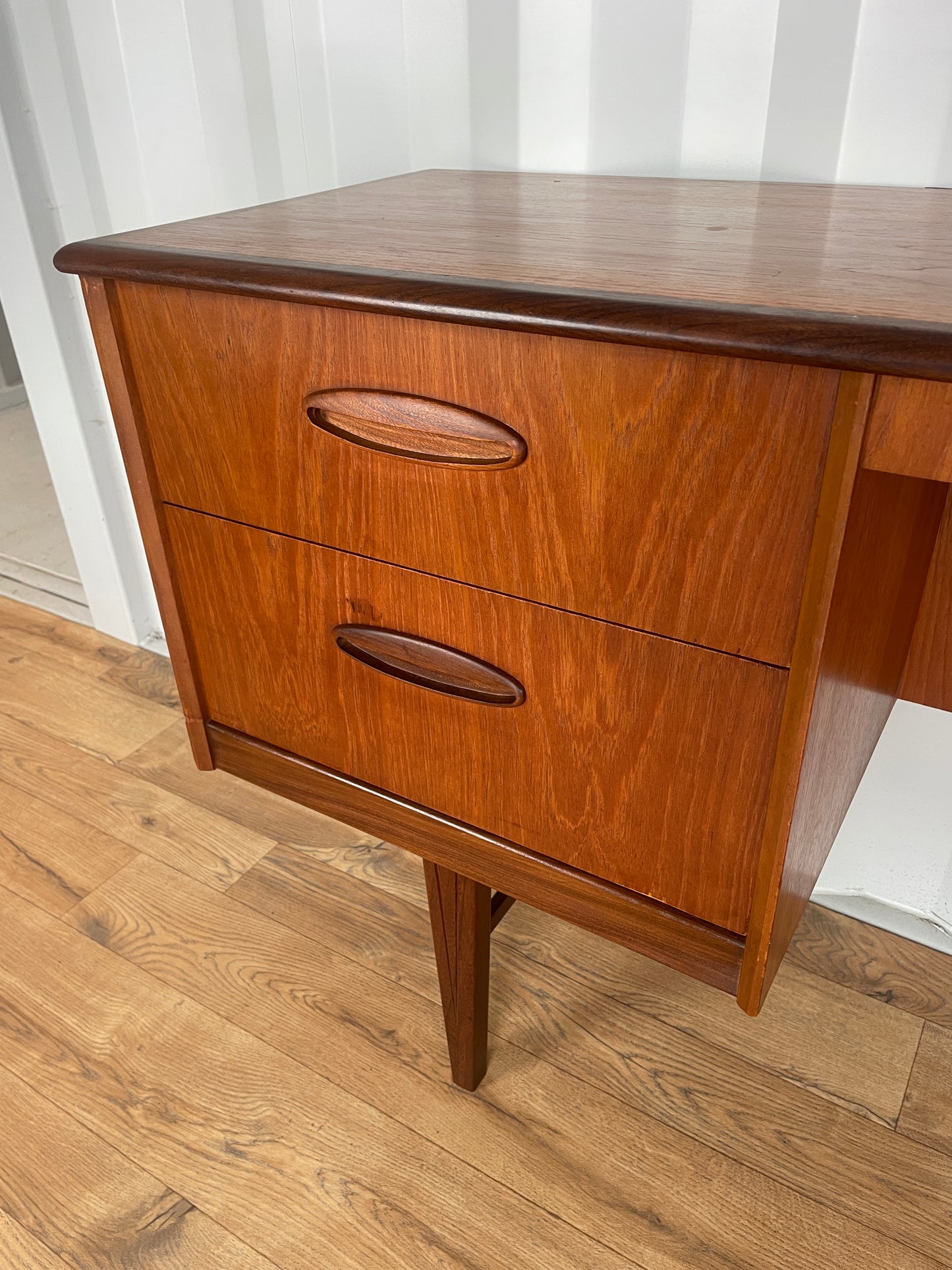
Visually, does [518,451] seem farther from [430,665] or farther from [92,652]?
[92,652]

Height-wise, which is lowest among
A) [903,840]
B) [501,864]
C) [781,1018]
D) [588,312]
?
[781,1018]

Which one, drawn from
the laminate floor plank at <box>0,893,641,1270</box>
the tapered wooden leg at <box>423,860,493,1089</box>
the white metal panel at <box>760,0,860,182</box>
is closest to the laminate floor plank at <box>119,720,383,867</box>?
the laminate floor plank at <box>0,893,641,1270</box>

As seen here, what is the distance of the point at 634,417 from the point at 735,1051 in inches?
32.7

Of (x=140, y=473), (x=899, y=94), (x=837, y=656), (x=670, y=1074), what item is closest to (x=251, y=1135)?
(x=670, y=1074)

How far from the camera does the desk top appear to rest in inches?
16.6

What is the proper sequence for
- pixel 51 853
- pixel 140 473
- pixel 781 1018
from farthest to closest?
1. pixel 51 853
2. pixel 781 1018
3. pixel 140 473

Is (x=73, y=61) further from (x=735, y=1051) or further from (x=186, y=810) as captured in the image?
(x=735, y=1051)

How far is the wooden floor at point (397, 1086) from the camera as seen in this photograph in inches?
35.0

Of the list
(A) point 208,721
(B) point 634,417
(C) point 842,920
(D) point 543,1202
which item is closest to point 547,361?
(B) point 634,417

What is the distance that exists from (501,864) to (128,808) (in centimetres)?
89

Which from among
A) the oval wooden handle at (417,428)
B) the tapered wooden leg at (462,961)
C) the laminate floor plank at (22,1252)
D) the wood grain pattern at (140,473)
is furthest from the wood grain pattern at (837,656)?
the laminate floor plank at (22,1252)

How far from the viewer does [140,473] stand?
29.1 inches

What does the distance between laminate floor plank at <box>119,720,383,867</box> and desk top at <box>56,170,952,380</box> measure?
32.0 inches

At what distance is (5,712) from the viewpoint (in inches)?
63.4
